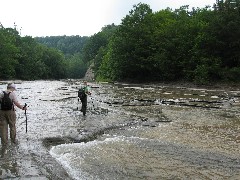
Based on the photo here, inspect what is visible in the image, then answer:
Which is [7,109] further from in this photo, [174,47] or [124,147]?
[174,47]

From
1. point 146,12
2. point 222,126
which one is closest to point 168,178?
point 222,126

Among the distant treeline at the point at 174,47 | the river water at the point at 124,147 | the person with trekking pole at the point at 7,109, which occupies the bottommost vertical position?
the river water at the point at 124,147

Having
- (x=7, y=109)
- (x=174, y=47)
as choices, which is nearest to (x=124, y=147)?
(x=7, y=109)

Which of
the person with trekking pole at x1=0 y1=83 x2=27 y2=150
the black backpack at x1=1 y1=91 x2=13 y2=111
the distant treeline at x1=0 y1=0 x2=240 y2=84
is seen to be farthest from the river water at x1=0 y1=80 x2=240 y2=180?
the distant treeline at x1=0 y1=0 x2=240 y2=84

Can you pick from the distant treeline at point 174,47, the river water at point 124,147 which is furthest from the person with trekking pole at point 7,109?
the distant treeline at point 174,47

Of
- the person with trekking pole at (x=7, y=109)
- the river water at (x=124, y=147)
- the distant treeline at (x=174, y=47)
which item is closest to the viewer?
the river water at (x=124, y=147)

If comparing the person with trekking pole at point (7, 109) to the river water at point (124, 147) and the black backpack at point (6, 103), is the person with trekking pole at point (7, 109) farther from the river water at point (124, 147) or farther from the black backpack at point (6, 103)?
the river water at point (124, 147)

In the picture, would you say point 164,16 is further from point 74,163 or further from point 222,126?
point 74,163

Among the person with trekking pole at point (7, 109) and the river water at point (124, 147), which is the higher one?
the person with trekking pole at point (7, 109)

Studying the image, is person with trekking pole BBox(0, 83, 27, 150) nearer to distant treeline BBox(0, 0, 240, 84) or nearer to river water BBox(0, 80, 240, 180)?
river water BBox(0, 80, 240, 180)

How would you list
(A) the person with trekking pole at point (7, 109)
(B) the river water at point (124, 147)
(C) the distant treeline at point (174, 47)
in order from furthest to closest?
(C) the distant treeline at point (174, 47)
(A) the person with trekking pole at point (7, 109)
(B) the river water at point (124, 147)

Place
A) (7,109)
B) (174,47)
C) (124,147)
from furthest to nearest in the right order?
1. (174,47)
2. (124,147)
3. (7,109)

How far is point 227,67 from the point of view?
52.0 metres

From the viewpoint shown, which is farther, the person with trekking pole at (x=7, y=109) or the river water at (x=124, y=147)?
the person with trekking pole at (x=7, y=109)
